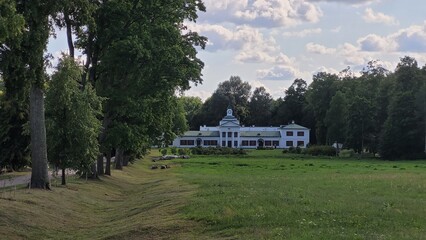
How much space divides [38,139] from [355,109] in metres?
92.2

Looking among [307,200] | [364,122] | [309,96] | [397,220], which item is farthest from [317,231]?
[309,96]

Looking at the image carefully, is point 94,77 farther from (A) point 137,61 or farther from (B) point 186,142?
(B) point 186,142

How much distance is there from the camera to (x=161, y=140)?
62750 mm

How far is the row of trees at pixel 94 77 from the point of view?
21094 millimetres

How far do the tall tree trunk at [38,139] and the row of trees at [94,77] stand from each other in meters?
0.04

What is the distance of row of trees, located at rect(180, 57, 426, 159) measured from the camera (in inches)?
3856

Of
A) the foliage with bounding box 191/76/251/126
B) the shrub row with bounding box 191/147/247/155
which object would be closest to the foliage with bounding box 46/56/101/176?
the shrub row with bounding box 191/147/247/155

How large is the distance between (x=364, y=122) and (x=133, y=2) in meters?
83.9

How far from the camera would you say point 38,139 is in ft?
82.1

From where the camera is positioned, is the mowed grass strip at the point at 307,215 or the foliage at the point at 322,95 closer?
the mowed grass strip at the point at 307,215

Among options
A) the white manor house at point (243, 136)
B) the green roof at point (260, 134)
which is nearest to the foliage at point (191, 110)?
the white manor house at point (243, 136)

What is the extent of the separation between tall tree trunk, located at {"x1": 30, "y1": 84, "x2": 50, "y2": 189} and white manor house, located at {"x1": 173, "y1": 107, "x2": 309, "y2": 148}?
128898mm

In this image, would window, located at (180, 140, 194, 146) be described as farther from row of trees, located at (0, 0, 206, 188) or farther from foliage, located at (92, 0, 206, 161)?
foliage, located at (92, 0, 206, 161)

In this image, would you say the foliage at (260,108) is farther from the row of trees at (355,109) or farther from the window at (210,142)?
the window at (210,142)
